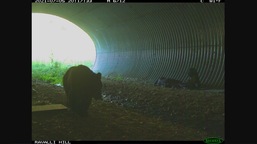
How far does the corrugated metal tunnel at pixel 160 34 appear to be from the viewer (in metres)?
13.4

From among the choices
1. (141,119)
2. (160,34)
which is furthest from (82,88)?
(160,34)

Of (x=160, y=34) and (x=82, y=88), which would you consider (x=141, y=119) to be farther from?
(x=160, y=34)

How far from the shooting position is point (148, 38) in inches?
708

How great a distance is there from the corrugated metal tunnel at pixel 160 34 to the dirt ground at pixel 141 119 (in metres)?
2.18

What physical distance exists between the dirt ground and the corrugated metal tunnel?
86.0 inches

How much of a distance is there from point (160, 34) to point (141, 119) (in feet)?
27.6

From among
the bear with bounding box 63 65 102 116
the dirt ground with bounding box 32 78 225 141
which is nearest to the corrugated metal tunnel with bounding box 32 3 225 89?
the dirt ground with bounding box 32 78 225 141

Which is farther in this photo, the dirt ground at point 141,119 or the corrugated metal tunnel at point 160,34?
the corrugated metal tunnel at point 160,34

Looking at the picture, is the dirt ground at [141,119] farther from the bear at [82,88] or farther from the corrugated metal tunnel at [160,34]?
the corrugated metal tunnel at [160,34]

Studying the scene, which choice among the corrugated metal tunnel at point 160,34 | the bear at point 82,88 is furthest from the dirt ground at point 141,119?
the corrugated metal tunnel at point 160,34

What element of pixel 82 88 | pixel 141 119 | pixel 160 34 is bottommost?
pixel 141 119

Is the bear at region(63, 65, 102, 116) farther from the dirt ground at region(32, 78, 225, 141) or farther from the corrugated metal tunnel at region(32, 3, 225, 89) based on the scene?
the corrugated metal tunnel at region(32, 3, 225, 89)

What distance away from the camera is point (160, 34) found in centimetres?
1670

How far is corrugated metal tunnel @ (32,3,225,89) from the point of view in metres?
13.4
